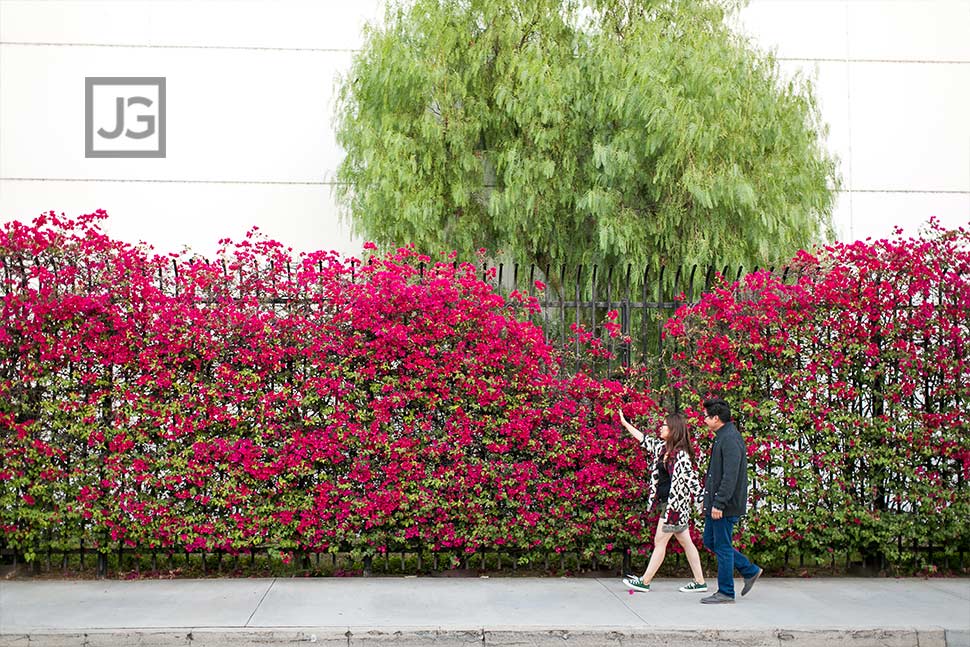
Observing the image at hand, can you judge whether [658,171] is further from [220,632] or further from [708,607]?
[220,632]

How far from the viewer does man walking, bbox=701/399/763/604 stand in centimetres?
747

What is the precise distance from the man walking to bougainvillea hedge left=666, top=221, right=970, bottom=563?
1.10 m

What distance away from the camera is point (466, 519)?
863cm

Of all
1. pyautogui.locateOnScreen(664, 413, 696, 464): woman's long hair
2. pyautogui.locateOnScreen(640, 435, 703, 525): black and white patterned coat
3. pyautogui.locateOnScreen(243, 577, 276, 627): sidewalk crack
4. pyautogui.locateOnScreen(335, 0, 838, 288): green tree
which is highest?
pyautogui.locateOnScreen(335, 0, 838, 288): green tree

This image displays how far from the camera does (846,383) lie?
8766mm

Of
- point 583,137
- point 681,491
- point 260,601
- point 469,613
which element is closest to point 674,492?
point 681,491

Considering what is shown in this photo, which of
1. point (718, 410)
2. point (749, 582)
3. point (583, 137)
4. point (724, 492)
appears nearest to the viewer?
point (724, 492)

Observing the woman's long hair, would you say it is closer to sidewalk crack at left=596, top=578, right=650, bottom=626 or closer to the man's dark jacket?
the man's dark jacket

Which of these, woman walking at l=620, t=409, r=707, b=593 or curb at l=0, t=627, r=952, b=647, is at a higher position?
woman walking at l=620, t=409, r=707, b=593

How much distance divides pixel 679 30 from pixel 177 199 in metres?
7.87

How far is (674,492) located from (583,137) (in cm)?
565

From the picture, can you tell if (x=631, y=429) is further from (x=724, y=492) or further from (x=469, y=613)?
(x=469, y=613)

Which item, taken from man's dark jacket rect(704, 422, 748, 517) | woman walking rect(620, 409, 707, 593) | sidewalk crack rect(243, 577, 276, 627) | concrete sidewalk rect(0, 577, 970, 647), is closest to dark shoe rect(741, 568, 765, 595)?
concrete sidewalk rect(0, 577, 970, 647)

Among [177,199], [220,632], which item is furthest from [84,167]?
[220,632]
